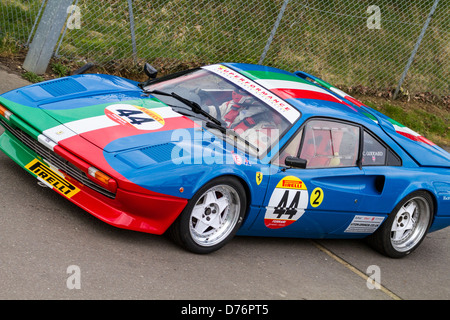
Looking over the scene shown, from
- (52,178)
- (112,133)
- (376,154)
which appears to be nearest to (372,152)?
(376,154)

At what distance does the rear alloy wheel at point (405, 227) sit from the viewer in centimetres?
563

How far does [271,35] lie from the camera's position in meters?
8.91

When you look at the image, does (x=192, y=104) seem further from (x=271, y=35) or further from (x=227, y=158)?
(x=271, y=35)

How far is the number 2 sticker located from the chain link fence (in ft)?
14.1

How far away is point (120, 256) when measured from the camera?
4.30 metres

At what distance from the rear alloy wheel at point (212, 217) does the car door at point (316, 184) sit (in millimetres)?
257

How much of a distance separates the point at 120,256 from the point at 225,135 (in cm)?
128

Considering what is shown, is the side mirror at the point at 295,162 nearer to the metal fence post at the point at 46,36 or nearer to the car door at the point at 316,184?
the car door at the point at 316,184

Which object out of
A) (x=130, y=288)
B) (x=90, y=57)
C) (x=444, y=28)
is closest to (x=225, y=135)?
(x=130, y=288)

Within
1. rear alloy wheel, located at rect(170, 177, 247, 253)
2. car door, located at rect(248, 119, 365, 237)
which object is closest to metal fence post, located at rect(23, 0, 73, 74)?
car door, located at rect(248, 119, 365, 237)

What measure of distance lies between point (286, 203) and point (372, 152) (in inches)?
43.1

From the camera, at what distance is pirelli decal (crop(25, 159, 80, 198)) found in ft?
14.6

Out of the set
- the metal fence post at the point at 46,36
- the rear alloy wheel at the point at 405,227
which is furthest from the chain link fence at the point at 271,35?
the rear alloy wheel at the point at 405,227

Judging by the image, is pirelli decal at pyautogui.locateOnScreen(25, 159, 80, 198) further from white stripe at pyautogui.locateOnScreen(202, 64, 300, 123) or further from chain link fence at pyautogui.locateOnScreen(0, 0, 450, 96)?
chain link fence at pyautogui.locateOnScreen(0, 0, 450, 96)
